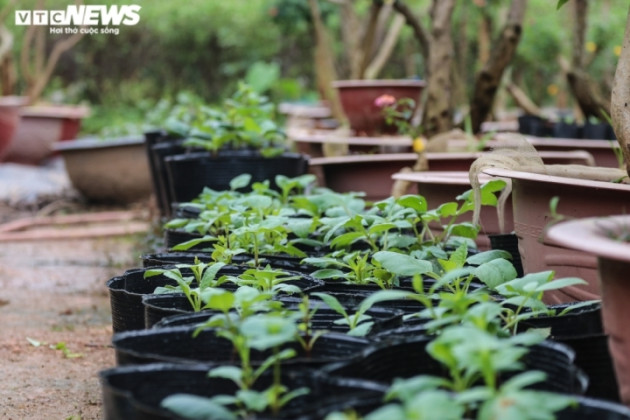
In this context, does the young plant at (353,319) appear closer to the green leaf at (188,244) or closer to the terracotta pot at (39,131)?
the green leaf at (188,244)

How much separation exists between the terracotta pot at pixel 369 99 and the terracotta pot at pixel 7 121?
5404 mm

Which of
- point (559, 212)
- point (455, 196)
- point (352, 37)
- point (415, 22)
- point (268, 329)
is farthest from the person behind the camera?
point (352, 37)

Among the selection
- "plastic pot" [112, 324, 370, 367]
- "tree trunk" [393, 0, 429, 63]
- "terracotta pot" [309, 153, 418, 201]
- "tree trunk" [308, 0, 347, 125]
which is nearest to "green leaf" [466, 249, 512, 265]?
"plastic pot" [112, 324, 370, 367]

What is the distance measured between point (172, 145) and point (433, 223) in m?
2.07

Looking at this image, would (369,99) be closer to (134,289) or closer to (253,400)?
(134,289)

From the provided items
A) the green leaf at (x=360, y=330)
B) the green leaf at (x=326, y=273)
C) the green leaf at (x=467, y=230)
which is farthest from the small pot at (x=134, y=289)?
the green leaf at (x=467, y=230)

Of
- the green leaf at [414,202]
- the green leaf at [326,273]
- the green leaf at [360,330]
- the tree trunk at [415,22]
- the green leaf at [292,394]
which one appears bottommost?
the green leaf at [292,394]

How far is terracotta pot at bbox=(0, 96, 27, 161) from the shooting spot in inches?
424

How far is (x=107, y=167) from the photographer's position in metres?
9.04

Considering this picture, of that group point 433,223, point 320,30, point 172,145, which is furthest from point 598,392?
point 320,30

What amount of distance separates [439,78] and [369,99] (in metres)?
0.53

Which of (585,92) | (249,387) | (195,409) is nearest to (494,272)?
(249,387)

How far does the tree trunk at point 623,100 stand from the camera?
2385mm

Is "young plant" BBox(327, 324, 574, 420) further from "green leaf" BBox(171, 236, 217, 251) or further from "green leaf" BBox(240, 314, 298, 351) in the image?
"green leaf" BBox(171, 236, 217, 251)
